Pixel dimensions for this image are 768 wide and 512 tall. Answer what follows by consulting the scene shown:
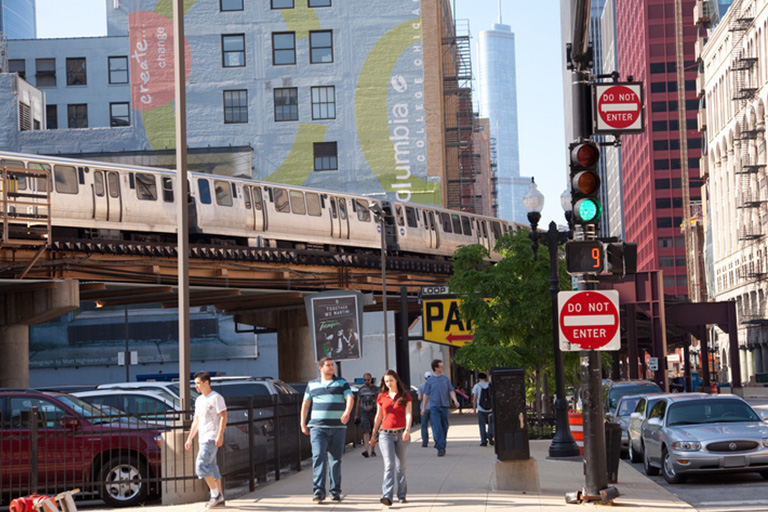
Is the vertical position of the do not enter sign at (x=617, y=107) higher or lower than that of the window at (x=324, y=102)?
lower

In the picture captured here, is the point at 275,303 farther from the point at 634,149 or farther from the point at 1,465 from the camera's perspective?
the point at 634,149

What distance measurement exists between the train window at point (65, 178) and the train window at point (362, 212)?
15.6 metres

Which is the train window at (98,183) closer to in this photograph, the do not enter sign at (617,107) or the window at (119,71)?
the do not enter sign at (617,107)

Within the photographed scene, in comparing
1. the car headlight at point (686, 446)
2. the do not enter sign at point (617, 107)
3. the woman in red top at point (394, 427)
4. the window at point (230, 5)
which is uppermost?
the window at point (230, 5)

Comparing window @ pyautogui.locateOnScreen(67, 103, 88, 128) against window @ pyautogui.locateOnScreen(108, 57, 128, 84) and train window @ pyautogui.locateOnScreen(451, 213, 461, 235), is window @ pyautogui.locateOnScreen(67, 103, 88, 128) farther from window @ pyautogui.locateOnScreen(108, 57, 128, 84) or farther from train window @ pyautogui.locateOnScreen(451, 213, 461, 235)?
train window @ pyautogui.locateOnScreen(451, 213, 461, 235)

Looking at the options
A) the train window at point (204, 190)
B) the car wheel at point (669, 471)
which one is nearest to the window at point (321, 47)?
the train window at point (204, 190)

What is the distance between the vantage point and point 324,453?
13367 millimetres

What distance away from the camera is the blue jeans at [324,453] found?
13.2 meters

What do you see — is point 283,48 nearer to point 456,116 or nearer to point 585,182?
point 456,116

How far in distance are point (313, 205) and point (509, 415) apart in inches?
1177

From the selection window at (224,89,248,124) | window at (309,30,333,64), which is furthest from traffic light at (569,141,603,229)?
window at (309,30,333,64)

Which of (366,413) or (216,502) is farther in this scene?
(366,413)

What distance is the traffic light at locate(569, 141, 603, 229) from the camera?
12258mm

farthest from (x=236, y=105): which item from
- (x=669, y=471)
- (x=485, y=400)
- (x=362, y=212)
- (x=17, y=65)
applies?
(x=669, y=471)
